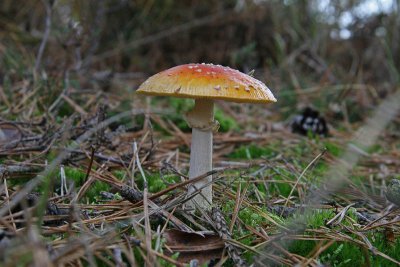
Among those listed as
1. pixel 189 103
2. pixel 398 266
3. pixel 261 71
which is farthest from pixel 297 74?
pixel 398 266

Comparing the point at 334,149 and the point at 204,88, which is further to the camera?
the point at 334,149

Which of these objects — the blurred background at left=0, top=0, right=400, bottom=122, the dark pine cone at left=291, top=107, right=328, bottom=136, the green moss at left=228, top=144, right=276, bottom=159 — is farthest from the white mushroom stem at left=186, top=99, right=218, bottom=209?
the blurred background at left=0, top=0, right=400, bottom=122

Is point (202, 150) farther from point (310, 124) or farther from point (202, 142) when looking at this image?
point (310, 124)

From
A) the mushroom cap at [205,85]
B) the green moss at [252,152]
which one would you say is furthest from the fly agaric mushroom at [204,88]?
the green moss at [252,152]

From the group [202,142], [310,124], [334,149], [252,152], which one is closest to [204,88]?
[202,142]

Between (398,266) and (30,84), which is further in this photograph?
(30,84)

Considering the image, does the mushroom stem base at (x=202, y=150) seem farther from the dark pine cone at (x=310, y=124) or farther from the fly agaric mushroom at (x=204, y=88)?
the dark pine cone at (x=310, y=124)

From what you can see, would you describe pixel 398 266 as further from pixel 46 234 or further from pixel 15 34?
pixel 15 34
